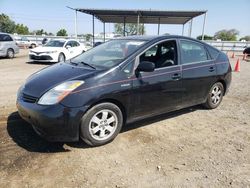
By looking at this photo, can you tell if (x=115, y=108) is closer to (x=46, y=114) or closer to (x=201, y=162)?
(x=46, y=114)

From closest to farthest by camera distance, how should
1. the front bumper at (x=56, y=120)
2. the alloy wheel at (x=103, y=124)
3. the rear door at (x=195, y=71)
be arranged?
1. the front bumper at (x=56, y=120)
2. the alloy wheel at (x=103, y=124)
3. the rear door at (x=195, y=71)

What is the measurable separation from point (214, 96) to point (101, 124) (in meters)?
3.13

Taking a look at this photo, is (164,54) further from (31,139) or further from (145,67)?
(31,139)

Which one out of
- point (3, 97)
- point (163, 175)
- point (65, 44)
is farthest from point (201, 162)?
point (65, 44)

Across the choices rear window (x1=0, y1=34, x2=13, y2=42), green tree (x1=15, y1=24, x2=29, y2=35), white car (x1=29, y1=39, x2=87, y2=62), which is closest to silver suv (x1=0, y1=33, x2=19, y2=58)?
rear window (x1=0, y1=34, x2=13, y2=42)

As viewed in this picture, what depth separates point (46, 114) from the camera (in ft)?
11.2

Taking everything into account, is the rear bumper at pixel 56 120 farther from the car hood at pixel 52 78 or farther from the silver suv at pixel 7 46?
the silver suv at pixel 7 46

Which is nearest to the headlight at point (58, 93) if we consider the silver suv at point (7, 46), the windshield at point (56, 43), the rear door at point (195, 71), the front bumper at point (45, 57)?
the rear door at point (195, 71)

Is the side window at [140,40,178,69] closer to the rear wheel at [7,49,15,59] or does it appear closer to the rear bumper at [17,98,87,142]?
the rear bumper at [17,98,87,142]

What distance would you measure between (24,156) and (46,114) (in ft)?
2.22

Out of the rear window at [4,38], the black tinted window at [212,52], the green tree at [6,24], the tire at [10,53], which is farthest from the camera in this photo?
the green tree at [6,24]

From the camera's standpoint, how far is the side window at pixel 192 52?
16.0 feet

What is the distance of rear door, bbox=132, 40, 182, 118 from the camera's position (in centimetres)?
412

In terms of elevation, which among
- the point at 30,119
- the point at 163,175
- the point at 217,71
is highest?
the point at 217,71
